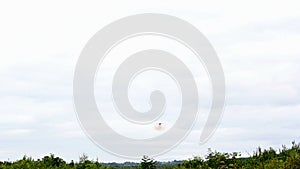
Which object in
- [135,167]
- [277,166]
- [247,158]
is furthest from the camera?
[247,158]

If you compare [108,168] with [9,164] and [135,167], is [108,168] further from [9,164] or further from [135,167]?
[9,164]

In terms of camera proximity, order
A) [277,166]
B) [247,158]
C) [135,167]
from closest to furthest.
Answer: [277,166]
[135,167]
[247,158]

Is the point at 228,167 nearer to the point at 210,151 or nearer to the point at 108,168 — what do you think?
the point at 210,151

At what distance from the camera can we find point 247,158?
96.4 ft

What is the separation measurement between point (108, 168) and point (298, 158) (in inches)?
386

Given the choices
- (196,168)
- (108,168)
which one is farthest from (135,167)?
(196,168)

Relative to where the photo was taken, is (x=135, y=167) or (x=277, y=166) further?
(x=135, y=167)

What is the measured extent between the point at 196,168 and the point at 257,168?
3.61 meters

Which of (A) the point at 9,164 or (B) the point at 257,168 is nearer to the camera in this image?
(B) the point at 257,168

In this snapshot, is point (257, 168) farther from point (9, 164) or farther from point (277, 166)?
point (9, 164)

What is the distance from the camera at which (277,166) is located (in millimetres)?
24859

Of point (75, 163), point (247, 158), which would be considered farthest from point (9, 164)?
point (247, 158)

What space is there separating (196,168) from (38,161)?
8.83m

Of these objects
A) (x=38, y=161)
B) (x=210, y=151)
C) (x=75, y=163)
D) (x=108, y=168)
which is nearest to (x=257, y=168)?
(x=210, y=151)
